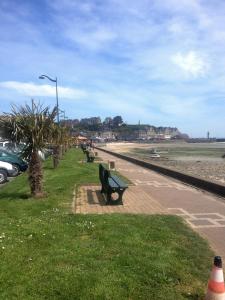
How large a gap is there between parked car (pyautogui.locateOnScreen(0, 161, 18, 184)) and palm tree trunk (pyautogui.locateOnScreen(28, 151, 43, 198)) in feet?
25.8

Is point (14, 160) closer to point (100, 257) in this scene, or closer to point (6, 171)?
point (6, 171)

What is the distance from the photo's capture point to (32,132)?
1122 centimetres

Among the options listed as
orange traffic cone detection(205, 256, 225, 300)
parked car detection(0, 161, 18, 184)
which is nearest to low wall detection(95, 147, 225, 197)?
parked car detection(0, 161, 18, 184)

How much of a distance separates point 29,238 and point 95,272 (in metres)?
1.75

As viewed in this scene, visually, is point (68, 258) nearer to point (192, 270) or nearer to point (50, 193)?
→ point (192, 270)

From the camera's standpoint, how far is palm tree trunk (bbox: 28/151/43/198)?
11.4m

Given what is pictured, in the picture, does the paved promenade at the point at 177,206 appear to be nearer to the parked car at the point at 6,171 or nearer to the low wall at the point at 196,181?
the low wall at the point at 196,181

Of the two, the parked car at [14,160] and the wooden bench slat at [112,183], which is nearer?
the wooden bench slat at [112,183]

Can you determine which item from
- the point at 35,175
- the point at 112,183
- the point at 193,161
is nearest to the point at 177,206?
the point at 112,183

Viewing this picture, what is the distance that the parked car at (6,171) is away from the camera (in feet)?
62.5

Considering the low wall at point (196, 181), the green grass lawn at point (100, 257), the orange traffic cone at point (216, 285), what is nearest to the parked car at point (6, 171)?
the low wall at point (196, 181)

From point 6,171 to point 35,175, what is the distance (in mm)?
8957

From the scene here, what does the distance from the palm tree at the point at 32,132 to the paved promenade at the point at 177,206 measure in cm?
128

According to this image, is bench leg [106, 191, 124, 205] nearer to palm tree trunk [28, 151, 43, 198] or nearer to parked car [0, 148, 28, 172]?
palm tree trunk [28, 151, 43, 198]
